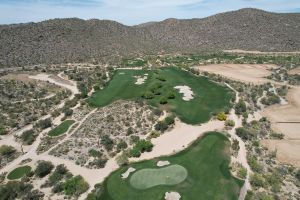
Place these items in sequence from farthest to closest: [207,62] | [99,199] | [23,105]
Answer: [207,62] → [23,105] → [99,199]

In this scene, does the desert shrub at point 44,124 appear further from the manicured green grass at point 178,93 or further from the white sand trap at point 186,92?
the white sand trap at point 186,92

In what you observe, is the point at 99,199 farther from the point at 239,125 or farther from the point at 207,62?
the point at 207,62

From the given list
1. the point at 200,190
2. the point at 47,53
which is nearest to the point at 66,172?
the point at 200,190

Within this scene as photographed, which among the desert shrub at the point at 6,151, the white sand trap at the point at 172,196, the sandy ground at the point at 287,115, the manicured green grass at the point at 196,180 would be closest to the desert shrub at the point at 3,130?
the desert shrub at the point at 6,151

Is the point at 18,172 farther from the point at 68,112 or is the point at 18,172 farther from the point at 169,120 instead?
the point at 169,120

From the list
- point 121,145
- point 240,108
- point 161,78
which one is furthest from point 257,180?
point 161,78
